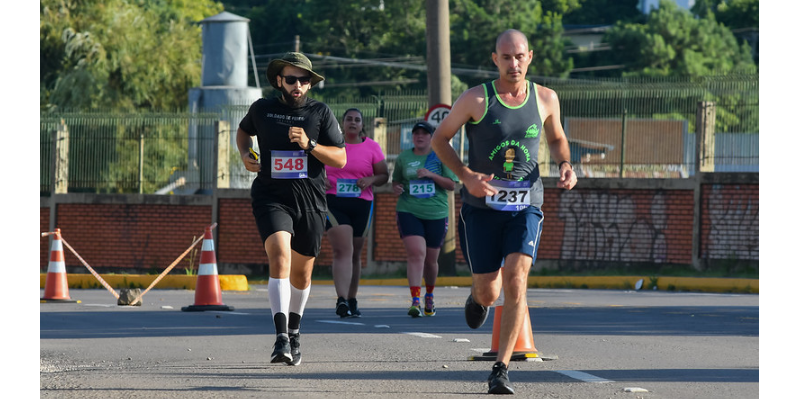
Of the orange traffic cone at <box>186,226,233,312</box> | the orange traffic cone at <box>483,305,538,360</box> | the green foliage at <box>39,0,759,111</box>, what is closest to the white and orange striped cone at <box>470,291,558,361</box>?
the orange traffic cone at <box>483,305,538,360</box>

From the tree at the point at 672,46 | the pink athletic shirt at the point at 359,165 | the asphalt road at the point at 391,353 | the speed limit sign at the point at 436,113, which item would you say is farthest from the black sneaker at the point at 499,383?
the tree at the point at 672,46

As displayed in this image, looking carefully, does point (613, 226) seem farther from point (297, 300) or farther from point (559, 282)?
point (297, 300)

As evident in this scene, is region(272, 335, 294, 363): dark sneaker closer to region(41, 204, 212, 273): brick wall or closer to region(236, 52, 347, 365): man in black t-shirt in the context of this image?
region(236, 52, 347, 365): man in black t-shirt

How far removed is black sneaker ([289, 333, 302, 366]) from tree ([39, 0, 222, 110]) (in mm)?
32398

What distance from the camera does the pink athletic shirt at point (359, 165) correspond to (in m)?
11.5

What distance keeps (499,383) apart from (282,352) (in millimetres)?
1738

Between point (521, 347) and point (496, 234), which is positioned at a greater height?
point (496, 234)

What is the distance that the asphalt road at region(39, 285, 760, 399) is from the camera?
689cm

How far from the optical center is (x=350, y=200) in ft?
37.5

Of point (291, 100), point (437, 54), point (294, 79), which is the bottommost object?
point (291, 100)

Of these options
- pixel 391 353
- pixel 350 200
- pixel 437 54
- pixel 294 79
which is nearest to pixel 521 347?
pixel 391 353

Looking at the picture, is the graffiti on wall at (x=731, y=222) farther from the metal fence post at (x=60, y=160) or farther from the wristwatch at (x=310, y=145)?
the wristwatch at (x=310, y=145)

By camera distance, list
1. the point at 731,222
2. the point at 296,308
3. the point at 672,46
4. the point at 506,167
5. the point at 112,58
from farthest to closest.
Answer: the point at 672,46 → the point at 112,58 → the point at 731,222 → the point at 296,308 → the point at 506,167
